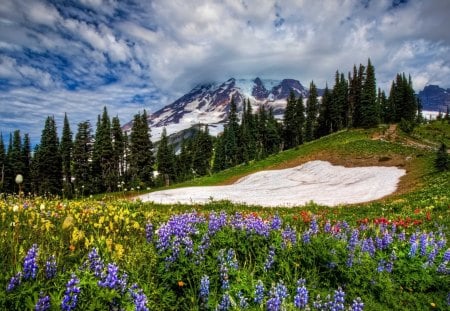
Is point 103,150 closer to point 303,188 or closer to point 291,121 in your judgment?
point 303,188

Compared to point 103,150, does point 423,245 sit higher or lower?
lower

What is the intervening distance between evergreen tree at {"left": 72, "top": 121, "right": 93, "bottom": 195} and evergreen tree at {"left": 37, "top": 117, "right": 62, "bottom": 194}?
3345 mm

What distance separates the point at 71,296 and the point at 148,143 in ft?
238

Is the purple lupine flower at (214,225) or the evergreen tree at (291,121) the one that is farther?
the evergreen tree at (291,121)

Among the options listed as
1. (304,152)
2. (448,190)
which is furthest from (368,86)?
(448,190)

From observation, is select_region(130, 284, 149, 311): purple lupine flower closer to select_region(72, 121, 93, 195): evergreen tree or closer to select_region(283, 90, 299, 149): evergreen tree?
select_region(72, 121, 93, 195): evergreen tree

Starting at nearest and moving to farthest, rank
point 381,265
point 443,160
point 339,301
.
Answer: point 339,301
point 381,265
point 443,160

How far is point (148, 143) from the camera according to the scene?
74.6m

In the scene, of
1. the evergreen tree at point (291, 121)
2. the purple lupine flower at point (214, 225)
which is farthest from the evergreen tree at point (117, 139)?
the purple lupine flower at point (214, 225)

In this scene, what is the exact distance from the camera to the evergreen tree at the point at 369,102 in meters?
74.7

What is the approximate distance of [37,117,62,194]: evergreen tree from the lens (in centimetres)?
7075

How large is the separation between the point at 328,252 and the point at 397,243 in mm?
2176

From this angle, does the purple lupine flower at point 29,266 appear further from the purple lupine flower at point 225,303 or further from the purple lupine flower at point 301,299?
the purple lupine flower at point 301,299

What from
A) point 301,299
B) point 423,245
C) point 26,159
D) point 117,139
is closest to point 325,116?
point 117,139
